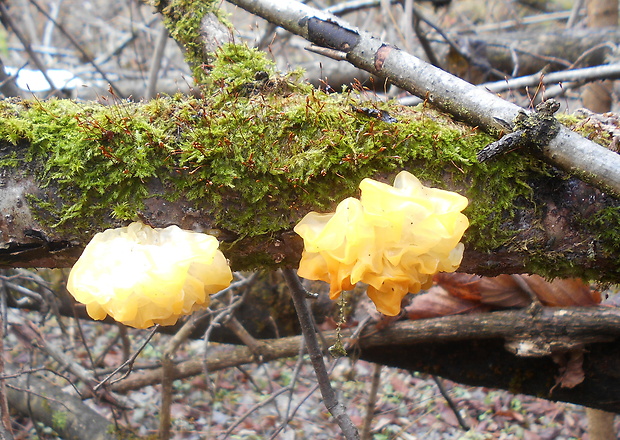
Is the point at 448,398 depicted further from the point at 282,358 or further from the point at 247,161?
the point at 247,161

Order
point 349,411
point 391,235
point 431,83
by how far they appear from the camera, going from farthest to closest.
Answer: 1. point 349,411
2. point 431,83
3. point 391,235

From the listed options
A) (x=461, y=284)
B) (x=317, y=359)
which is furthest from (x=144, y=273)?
(x=461, y=284)

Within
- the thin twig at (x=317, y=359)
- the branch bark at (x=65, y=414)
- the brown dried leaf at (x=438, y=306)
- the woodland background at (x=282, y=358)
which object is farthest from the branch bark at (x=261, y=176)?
the branch bark at (x=65, y=414)

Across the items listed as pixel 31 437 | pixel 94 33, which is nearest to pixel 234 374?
pixel 31 437

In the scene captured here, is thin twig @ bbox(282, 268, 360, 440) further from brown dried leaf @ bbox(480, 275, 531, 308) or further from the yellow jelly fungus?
brown dried leaf @ bbox(480, 275, 531, 308)

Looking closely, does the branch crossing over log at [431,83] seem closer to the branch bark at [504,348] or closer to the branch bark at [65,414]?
the branch bark at [504,348]

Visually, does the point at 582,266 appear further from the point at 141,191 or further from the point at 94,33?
the point at 94,33
